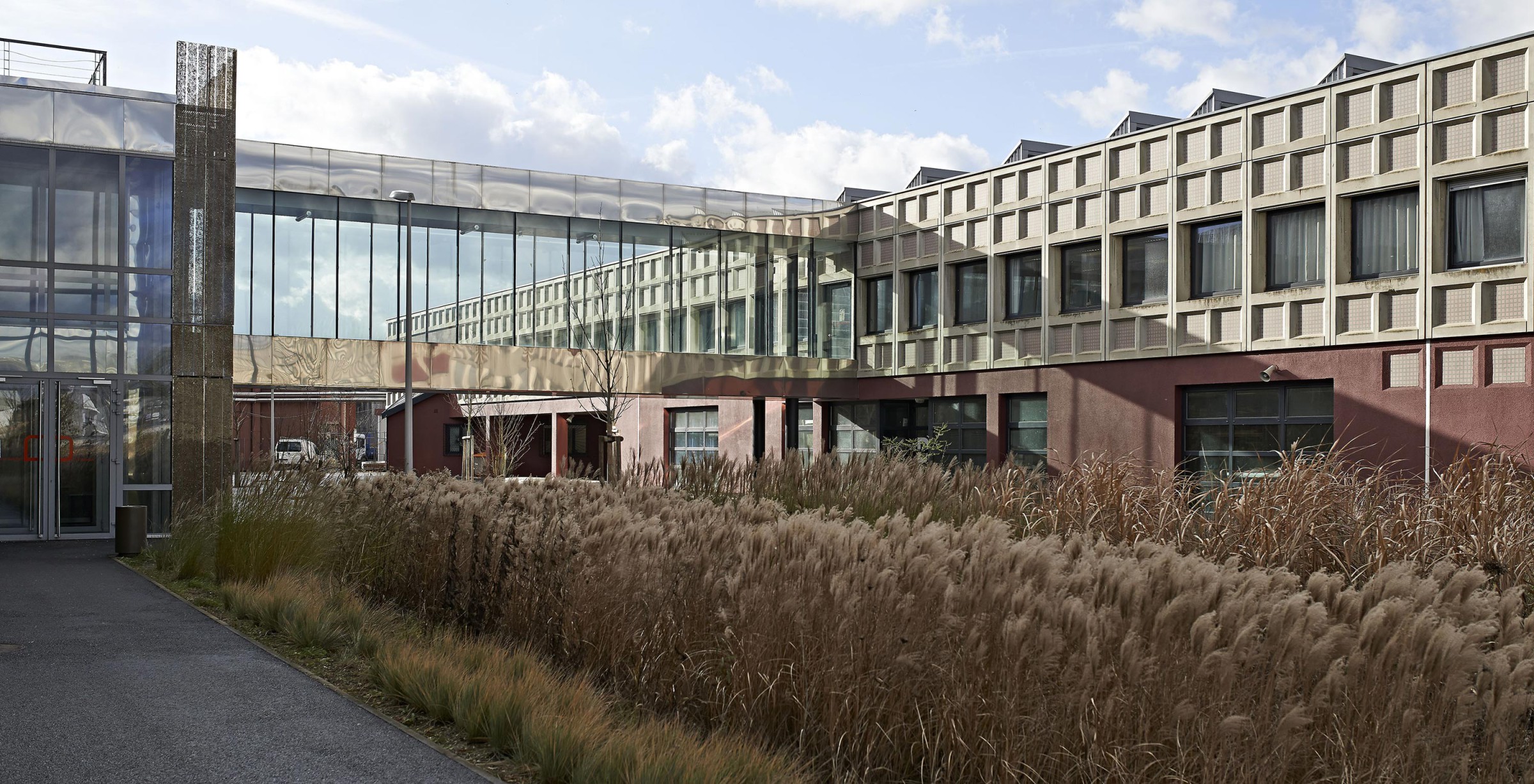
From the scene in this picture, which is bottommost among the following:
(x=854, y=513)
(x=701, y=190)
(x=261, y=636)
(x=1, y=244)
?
(x=261, y=636)

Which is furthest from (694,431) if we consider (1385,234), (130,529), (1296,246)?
(130,529)

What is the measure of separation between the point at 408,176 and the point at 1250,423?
1910 centimetres

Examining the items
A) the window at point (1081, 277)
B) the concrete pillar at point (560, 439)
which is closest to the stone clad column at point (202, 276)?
the window at point (1081, 277)

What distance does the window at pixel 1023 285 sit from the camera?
28.4 metres

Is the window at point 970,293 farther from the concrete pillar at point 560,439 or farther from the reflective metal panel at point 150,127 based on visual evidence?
the concrete pillar at point 560,439

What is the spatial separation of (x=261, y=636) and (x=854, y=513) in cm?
489

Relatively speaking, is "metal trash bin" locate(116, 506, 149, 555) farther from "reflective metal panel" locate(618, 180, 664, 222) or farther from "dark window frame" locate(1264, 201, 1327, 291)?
"dark window frame" locate(1264, 201, 1327, 291)

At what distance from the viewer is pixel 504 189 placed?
102 feet

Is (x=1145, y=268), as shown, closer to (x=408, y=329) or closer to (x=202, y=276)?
(x=408, y=329)

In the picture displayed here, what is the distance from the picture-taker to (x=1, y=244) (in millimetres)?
20109

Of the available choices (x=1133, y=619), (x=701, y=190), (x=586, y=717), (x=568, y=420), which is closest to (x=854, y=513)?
(x=586, y=717)

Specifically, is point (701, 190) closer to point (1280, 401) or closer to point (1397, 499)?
point (1280, 401)

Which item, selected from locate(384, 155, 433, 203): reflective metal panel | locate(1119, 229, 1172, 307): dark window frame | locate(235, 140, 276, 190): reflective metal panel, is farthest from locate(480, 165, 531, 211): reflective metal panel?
locate(1119, 229, 1172, 307): dark window frame

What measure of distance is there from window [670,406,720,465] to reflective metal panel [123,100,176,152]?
21.4 m
